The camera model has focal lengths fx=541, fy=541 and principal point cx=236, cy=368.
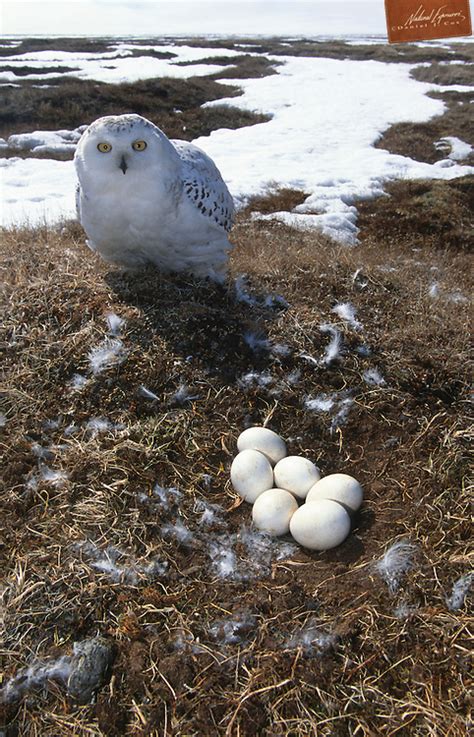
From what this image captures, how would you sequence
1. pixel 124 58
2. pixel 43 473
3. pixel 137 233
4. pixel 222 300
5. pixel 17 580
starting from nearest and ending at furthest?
pixel 17 580
pixel 43 473
pixel 137 233
pixel 222 300
pixel 124 58

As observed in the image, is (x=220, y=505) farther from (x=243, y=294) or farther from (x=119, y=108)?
(x=119, y=108)

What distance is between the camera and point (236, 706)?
203 centimetres

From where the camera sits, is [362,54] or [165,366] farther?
[362,54]

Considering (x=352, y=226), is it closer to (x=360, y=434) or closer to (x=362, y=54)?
(x=360, y=434)

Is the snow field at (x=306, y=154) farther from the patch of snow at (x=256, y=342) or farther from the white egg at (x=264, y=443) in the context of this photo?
the white egg at (x=264, y=443)

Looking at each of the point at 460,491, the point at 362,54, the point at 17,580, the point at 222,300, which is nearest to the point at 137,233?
the point at 222,300

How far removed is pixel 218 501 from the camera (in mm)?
2859

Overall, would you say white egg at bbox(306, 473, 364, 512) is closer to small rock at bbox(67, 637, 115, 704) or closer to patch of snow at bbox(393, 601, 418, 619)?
patch of snow at bbox(393, 601, 418, 619)

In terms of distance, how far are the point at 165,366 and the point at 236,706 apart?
2002mm

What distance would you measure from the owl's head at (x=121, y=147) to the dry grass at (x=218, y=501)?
852 mm

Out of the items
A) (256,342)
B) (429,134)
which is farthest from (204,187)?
(429,134)

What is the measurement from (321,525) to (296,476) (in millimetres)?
345

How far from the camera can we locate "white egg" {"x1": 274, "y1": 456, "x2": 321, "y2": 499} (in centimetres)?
278

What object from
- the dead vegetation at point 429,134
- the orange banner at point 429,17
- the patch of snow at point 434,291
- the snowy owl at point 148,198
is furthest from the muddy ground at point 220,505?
the dead vegetation at point 429,134
